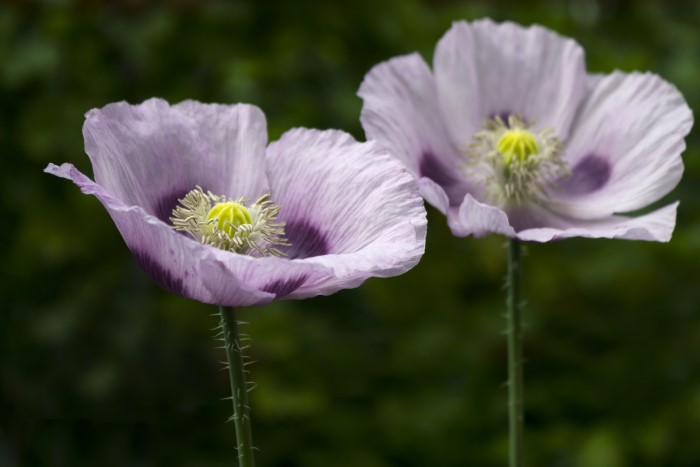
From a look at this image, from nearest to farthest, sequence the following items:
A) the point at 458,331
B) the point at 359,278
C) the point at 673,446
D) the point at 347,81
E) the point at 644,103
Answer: the point at 359,278
the point at 644,103
the point at 673,446
the point at 458,331
the point at 347,81

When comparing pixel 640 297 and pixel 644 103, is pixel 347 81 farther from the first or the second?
pixel 644 103

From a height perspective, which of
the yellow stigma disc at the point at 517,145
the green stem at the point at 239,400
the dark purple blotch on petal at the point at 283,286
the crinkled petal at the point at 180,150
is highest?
the yellow stigma disc at the point at 517,145

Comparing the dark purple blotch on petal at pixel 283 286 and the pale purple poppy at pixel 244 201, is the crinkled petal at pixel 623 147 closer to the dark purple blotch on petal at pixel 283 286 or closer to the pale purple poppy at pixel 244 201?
the pale purple poppy at pixel 244 201

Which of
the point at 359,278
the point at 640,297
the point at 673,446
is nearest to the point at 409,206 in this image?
the point at 359,278

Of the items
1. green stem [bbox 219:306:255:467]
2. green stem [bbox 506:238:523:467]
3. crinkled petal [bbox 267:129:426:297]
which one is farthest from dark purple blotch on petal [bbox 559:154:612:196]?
green stem [bbox 219:306:255:467]

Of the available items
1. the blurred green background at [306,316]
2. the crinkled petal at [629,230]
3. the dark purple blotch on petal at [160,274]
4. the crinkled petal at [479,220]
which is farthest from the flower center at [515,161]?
the blurred green background at [306,316]

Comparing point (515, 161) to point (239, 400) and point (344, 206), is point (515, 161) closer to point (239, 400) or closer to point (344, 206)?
point (344, 206)

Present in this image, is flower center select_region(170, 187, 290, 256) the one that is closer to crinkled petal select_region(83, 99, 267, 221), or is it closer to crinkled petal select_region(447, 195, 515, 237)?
crinkled petal select_region(83, 99, 267, 221)
